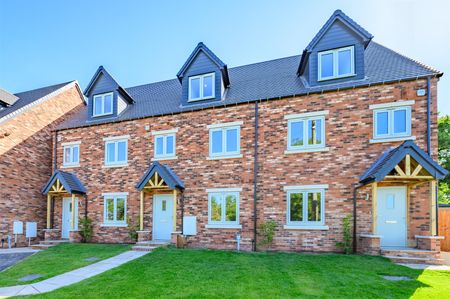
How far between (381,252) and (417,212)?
2230 millimetres

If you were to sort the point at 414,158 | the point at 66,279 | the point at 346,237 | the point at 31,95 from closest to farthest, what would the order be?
the point at 66,279 → the point at 414,158 → the point at 346,237 → the point at 31,95

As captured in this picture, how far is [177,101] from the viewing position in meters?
17.9

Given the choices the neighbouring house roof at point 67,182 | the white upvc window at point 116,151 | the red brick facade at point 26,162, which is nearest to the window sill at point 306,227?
the white upvc window at point 116,151

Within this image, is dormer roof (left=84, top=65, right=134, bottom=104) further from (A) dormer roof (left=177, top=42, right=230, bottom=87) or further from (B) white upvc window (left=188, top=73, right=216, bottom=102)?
(B) white upvc window (left=188, top=73, right=216, bottom=102)

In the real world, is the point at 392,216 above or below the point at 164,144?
below

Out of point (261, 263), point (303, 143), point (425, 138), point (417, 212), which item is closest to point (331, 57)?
point (303, 143)

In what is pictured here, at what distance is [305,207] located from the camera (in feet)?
44.5

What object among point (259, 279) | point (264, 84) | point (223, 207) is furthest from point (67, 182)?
point (259, 279)

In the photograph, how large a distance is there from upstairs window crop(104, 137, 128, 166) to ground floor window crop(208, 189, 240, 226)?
18.5 ft

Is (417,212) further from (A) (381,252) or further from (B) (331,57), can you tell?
(B) (331,57)

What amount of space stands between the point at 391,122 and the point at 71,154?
17413mm

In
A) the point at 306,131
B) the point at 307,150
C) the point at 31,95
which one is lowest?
the point at 307,150

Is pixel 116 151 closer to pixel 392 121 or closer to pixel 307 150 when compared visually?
pixel 307 150

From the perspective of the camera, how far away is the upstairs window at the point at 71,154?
19141 mm
